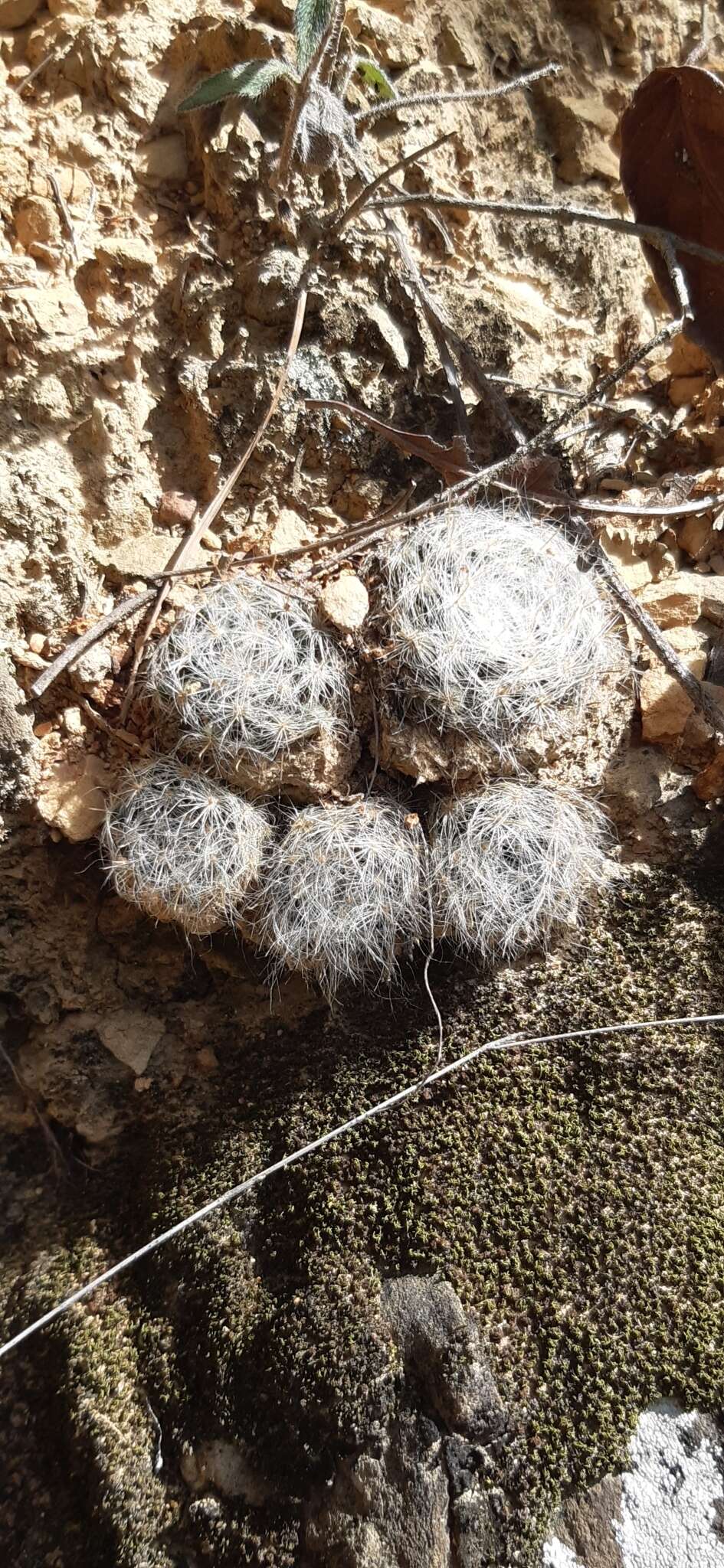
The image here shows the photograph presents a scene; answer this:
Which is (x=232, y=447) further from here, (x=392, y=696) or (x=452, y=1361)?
(x=452, y=1361)

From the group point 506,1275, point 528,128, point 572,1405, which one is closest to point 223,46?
point 528,128

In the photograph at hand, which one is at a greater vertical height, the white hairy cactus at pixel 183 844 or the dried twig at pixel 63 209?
the dried twig at pixel 63 209

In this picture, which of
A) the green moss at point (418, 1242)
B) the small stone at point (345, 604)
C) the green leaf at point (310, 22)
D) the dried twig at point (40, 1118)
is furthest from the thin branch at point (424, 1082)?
the green leaf at point (310, 22)

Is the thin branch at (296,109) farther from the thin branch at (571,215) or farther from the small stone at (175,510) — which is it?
the small stone at (175,510)

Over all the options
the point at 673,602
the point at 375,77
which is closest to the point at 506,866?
the point at 673,602

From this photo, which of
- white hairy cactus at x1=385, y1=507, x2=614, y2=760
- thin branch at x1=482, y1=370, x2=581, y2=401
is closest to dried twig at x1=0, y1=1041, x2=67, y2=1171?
white hairy cactus at x1=385, y1=507, x2=614, y2=760

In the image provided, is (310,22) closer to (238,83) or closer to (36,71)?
(238,83)
